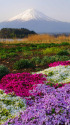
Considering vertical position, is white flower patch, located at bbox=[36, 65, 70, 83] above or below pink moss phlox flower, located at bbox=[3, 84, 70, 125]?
below

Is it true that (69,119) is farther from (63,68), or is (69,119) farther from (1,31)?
(1,31)

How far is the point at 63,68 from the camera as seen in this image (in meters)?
9.18

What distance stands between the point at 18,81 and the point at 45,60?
5.04 meters

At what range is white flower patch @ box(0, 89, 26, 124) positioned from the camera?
15.1ft

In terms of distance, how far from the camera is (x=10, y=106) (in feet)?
16.3

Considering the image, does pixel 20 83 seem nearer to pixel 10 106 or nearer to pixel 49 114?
pixel 10 106

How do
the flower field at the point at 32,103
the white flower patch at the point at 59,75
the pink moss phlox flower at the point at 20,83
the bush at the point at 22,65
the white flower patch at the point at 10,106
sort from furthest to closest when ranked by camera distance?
the bush at the point at 22,65
the white flower patch at the point at 59,75
the pink moss phlox flower at the point at 20,83
the white flower patch at the point at 10,106
the flower field at the point at 32,103

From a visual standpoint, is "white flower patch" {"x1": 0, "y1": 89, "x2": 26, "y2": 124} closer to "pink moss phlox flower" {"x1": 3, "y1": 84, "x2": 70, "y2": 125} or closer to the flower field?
the flower field

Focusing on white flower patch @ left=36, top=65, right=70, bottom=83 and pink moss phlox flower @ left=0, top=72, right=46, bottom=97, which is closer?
pink moss phlox flower @ left=0, top=72, right=46, bottom=97

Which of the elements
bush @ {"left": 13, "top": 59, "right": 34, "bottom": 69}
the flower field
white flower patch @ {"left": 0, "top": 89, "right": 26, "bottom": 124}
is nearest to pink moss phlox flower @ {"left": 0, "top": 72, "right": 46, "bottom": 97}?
the flower field

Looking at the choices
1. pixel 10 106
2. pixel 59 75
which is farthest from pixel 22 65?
pixel 10 106

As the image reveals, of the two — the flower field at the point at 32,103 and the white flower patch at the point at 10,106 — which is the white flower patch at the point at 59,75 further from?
the white flower patch at the point at 10,106

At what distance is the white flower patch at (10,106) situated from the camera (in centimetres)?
461

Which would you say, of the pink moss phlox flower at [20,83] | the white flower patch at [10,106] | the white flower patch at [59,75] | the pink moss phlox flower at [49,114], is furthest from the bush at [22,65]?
the pink moss phlox flower at [49,114]
